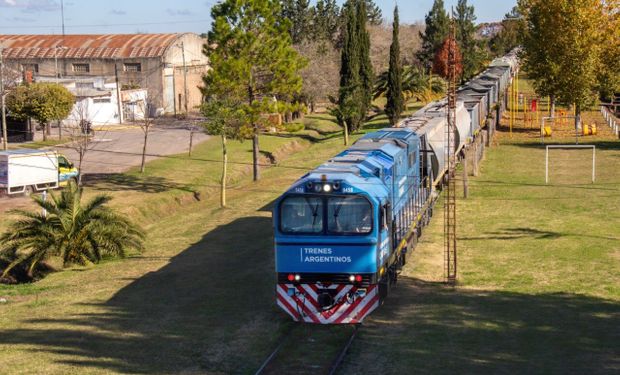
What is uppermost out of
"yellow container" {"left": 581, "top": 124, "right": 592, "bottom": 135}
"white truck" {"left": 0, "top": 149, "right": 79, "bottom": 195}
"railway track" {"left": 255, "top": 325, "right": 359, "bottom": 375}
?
"yellow container" {"left": 581, "top": 124, "right": 592, "bottom": 135}

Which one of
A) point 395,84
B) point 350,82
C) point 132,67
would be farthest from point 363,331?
point 132,67

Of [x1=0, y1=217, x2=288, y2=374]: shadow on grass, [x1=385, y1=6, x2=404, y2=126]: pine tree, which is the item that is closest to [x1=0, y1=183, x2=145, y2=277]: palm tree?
[x1=0, y1=217, x2=288, y2=374]: shadow on grass

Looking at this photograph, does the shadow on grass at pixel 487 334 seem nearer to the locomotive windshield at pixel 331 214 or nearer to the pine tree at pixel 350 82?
the locomotive windshield at pixel 331 214

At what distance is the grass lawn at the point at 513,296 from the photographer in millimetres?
17703

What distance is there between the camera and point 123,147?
61.8 meters

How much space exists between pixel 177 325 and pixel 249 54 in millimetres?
27628

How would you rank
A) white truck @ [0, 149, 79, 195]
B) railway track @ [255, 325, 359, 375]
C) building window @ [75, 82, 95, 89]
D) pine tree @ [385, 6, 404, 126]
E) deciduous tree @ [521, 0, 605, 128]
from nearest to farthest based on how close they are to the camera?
railway track @ [255, 325, 359, 375]
white truck @ [0, 149, 79, 195]
deciduous tree @ [521, 0, 605, 128]
pine tree @ [385, 6, 404, 126]
building window @ [75, 82, 95, 89]

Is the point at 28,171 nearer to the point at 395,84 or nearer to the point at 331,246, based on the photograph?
the point at 331,246

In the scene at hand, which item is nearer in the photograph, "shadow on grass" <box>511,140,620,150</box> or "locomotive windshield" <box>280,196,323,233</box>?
"locomotive windshield" <box>280,196,323,233</box>

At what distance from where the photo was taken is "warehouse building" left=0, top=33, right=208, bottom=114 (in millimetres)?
88375

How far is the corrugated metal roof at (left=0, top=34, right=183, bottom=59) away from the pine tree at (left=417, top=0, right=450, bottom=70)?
1324 inches

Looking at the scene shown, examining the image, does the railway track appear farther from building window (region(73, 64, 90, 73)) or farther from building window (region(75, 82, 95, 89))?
building window (region(73, 64, 90, 73))

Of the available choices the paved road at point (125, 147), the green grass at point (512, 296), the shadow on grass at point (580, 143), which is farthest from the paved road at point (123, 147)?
the shadow on grass at point (580, 143)

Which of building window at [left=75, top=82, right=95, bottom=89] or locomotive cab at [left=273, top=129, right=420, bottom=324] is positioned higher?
building window at [left=75, top=82, right=95, bottom=89]
